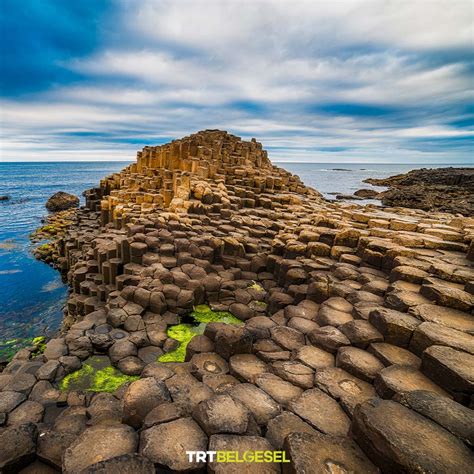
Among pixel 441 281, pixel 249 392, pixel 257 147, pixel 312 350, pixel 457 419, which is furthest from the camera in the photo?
pixel 257 147

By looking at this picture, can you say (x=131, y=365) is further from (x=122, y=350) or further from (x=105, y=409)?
(x=105, y=409)

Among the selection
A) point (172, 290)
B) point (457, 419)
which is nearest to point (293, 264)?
point (172, 290)

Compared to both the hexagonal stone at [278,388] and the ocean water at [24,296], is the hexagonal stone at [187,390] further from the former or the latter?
the ocean water at [24,296]

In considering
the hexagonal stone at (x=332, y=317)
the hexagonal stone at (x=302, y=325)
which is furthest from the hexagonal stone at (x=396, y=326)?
the hexagonal stone at (x=302, y=325)

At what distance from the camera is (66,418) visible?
12.9 ft

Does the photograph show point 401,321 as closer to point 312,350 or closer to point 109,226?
point 312,350

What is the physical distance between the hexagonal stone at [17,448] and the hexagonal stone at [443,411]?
13.8ft

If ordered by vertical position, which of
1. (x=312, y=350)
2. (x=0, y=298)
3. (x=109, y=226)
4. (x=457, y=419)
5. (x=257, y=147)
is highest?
(x=257, y=147)

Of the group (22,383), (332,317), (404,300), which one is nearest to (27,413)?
(22,383)

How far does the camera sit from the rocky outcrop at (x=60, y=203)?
1661 inches

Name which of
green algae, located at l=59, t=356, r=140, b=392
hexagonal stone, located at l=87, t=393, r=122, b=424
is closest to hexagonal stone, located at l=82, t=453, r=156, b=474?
hexagonal stone, located at l=87, t=393, r=122, b=424

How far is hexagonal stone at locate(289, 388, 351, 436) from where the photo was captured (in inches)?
126

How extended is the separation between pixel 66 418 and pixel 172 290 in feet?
12.2

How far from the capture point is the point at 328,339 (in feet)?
15.4
